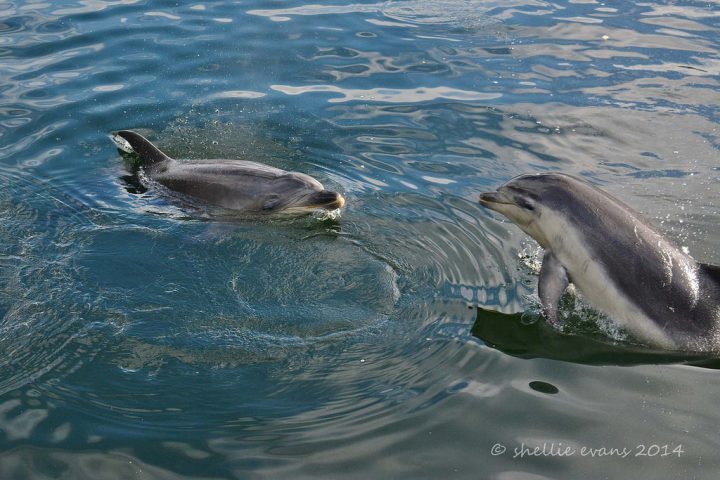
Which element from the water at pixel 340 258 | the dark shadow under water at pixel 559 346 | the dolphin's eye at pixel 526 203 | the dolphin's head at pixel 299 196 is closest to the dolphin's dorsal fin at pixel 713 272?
the dark shadow under water at pixel 559 346

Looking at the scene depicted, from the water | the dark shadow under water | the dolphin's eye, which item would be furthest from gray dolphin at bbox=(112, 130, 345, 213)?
the dark shadow under water

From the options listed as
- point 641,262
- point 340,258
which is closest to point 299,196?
point 340,258

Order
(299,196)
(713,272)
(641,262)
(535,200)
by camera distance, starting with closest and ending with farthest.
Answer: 1. (713,272)
2. (641,262)
3. (535,200)
4. (299,196)

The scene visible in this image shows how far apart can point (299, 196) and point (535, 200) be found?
9.38 feet

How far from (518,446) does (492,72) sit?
31.9 feet

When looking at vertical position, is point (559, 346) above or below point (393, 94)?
below

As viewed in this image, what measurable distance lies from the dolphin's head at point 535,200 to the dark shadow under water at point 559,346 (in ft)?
3.96

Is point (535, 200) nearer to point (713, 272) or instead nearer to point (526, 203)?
point (526, 203)

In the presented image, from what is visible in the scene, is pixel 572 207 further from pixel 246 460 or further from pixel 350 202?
pixel 246 460

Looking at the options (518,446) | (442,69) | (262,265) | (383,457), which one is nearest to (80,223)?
(262,265)

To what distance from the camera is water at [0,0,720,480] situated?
6.23 m

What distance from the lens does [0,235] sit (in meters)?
8.83

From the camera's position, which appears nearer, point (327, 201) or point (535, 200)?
point (535, 200)

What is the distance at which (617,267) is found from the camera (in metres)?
8.02
